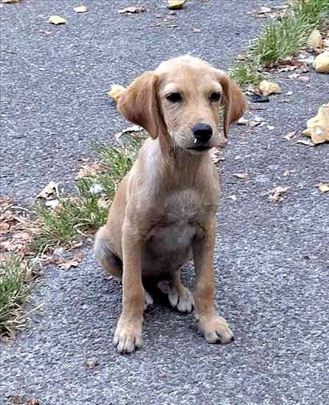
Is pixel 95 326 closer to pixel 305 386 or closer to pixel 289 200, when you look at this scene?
pixel 305 386

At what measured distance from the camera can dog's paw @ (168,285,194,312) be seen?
15.1ft

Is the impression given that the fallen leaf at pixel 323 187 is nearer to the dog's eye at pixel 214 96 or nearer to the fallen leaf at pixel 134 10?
the dog's eye at pixel 214 96

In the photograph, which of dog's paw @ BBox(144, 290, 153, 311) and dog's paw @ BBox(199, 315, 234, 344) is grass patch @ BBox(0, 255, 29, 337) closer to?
dog's paw @ BBox(144, 290, 153, 311)

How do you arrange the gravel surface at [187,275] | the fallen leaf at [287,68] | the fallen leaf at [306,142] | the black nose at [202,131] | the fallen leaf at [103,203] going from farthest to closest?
the fallen leaf at [287,68], the fallen leaf at [306,142], the fallen leaf at [103,203], the gravel surface at [187,275], the black nose at [202,131]

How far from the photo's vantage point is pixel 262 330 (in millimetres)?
4441

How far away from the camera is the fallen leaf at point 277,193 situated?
572 centimetres


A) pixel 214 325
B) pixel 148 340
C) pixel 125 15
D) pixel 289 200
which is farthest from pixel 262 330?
pixel 125 15

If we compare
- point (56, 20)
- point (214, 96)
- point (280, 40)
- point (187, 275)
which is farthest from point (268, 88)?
point (214, 96)

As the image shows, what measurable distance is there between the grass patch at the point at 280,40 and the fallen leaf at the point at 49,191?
6.01ft

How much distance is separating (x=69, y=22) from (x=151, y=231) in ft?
17.7

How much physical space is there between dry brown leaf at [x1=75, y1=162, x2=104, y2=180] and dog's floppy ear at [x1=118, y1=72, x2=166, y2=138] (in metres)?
1.92

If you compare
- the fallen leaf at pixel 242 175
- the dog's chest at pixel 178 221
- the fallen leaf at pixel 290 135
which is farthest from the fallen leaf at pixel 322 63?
the dog's chest at pixel 178 221

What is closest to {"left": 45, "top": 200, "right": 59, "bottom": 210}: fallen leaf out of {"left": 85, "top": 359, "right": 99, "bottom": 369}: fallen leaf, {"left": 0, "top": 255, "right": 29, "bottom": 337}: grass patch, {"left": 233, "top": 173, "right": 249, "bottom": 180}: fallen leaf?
{"left": 0, "top": 255, "right": 29, "bottom": 337}: grass patch

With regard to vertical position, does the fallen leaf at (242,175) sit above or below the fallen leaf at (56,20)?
above
